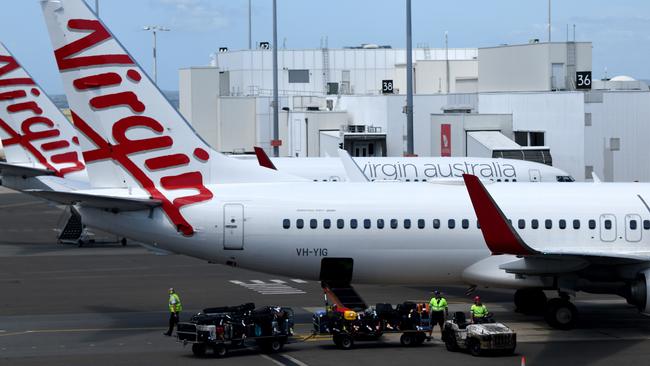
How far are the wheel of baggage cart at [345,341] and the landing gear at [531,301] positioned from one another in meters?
8.42

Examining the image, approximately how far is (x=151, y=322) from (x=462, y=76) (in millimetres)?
79847

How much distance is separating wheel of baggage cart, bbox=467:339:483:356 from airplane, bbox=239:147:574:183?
27.9 metres

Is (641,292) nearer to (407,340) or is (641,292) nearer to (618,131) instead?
(407,340)

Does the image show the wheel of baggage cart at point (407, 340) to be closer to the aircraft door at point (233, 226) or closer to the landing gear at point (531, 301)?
the aircraft door at point (233, 226)

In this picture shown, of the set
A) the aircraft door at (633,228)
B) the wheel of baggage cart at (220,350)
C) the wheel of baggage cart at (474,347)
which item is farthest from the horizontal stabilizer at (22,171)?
the wheel of baggage cart at (474,347)

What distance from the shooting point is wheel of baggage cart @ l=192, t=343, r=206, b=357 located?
31266mm

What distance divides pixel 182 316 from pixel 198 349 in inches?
263

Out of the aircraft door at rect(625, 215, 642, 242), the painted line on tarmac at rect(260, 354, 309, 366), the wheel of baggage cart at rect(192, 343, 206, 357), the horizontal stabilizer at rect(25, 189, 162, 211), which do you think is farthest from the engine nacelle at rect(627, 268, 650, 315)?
the horizontal stabilizer at rect(25, 189, 162, 211)

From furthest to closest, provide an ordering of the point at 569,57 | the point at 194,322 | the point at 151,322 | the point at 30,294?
the point at 569,57 < the point at 30,294 < the point at 151,322 < the point at 194,322

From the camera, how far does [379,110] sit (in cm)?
9006

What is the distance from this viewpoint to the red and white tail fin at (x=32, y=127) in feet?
195

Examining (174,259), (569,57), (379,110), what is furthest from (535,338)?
(379,110)

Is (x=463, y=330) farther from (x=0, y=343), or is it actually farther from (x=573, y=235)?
(x=0, y=343)

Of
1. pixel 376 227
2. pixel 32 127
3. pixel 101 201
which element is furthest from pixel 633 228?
pixel 32 127
